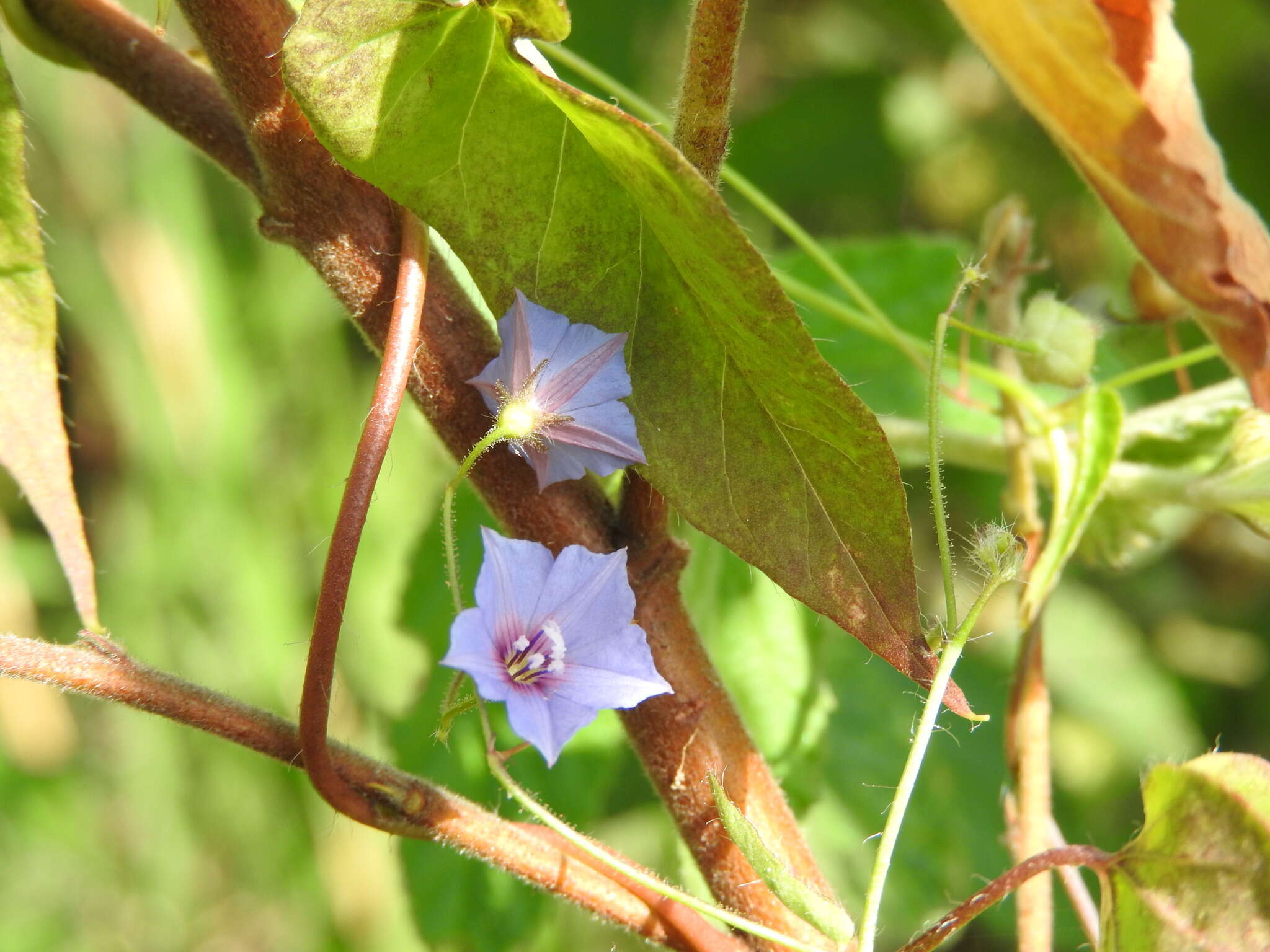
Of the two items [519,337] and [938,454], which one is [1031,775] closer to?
[938,454]

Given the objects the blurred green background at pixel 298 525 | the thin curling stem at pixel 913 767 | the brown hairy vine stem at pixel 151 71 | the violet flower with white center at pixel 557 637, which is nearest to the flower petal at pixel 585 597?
the violet flower with white center at pixel 557 637

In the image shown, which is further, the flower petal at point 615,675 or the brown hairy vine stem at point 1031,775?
the brown hairy vine stem at point 1031,775

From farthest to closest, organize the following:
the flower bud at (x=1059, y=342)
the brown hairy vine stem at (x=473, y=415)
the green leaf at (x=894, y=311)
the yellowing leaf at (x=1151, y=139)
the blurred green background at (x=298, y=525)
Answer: the blurred green background at (x=298, y=525), the green leaf at (x=894, y=311), the flower bud at (x=1059, y=342), the brown hairy vine stem at (x=473, y=415), the yellowing leaf at (x=1151, y=139)

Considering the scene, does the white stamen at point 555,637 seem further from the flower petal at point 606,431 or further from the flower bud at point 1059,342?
the flower bud at point 1059,342

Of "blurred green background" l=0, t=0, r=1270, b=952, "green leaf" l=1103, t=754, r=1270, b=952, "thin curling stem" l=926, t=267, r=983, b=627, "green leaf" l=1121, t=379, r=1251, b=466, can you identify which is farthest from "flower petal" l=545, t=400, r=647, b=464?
"blurred green background" l=0, t=0, r=1270, b=952

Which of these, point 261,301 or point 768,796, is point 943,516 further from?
point 261,301

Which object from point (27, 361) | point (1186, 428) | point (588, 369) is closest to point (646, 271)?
point (588, 369)

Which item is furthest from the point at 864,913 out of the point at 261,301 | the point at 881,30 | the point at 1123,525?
the point at 881,30
